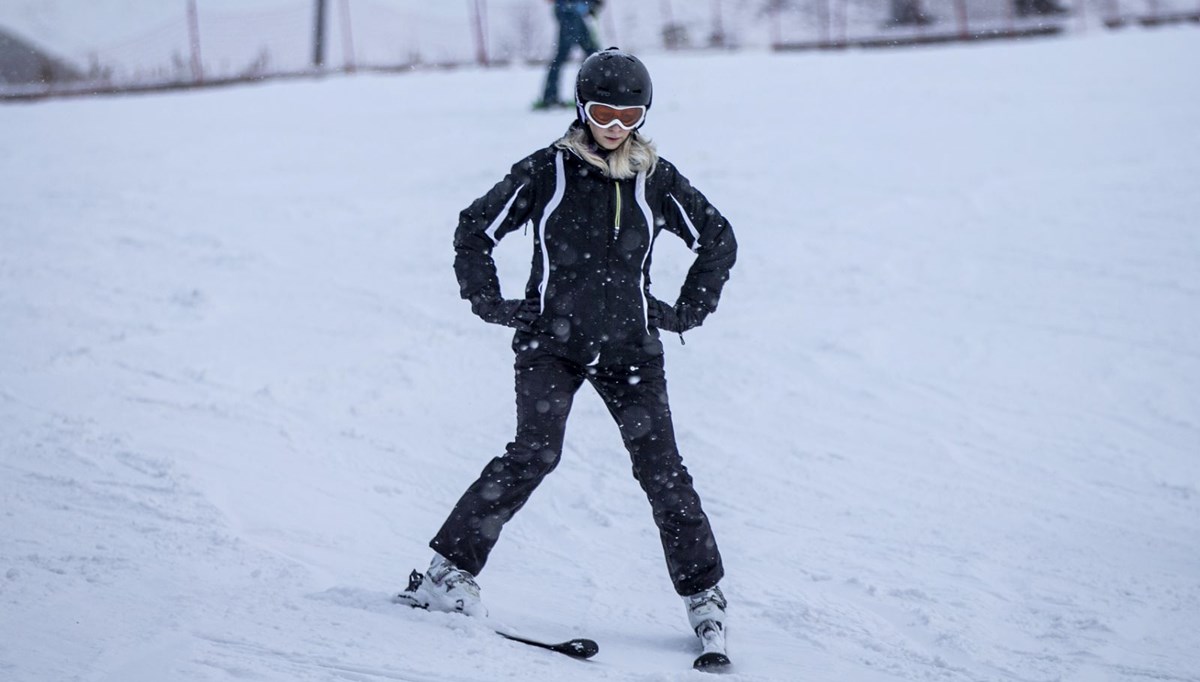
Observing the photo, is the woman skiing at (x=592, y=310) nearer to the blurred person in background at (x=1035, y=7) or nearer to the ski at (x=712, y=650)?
the ski at (x=712, y=650)

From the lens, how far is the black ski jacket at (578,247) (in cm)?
346

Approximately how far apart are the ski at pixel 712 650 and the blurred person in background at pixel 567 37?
30.8 ft

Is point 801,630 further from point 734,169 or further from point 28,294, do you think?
point 734,169

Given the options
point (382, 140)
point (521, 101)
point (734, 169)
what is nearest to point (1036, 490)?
point (734, 169)

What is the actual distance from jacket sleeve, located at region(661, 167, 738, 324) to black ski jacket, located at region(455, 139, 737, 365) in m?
0.02

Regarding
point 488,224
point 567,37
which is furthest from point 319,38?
point 488,224

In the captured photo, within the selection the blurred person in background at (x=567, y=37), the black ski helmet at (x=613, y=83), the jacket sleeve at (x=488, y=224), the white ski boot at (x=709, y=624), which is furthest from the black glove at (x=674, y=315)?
the blurred person in background at (x=567, y=37)

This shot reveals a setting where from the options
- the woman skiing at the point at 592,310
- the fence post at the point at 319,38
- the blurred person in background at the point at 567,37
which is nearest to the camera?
the woman skiing at the point at 592,310

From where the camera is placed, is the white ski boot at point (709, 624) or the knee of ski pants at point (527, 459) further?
the knee of ski pants at point (527, 459)

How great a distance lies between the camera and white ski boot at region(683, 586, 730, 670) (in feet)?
11.1

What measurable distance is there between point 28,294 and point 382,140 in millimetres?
4983

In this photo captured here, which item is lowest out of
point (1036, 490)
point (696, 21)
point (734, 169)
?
point (1036, 490)

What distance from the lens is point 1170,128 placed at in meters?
10.5

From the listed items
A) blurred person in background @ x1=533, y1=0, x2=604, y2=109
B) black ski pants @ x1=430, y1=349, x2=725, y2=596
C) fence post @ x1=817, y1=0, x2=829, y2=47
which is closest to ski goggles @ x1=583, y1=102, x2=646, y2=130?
black ski pants @ x1=430, y1=349, x2=725, y2=596
